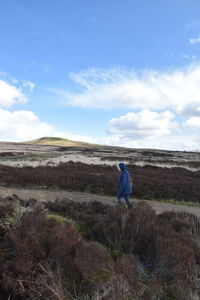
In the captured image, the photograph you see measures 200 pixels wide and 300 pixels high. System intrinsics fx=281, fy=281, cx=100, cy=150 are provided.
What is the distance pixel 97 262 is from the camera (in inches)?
191

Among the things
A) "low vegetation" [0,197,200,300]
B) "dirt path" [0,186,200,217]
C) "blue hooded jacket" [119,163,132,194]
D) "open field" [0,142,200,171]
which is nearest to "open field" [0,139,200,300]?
"low vegetation" [0,197,200,300]

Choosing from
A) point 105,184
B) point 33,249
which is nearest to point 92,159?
point 105,184

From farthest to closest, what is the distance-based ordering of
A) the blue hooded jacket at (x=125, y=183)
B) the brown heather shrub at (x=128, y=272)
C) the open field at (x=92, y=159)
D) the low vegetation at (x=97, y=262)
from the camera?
→ 1. the open field at (x=92, y=159)
2. the blue hooded jacket at (x=125, y=183)
3. the brown heather shrub at (x=128, y=272)
4. the low vegetation at (x=97, y=262)

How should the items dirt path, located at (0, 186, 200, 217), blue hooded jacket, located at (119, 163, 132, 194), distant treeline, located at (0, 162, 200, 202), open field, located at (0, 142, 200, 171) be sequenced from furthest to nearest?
1. open field, located at (0, 142, 200, 171)
2. distant treeline, located at (0, 162, 200, 202)
3. dirt path, located at (0, 186, 200, 217)
4. blue hooded jacket, located at (119, 163, 132, 194)

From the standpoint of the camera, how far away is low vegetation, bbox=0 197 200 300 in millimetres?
4344

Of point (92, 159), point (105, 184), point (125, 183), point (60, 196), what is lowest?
point (60, 196)

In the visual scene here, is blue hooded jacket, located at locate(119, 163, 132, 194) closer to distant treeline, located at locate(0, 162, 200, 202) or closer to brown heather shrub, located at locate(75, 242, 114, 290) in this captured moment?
distant treeline, located at locate(0, 162, 200, 202)

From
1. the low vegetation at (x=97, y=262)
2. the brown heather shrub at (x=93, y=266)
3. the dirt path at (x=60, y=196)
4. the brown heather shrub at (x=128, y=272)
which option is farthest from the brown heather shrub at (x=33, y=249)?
the dirt path at (x=60, y=196)

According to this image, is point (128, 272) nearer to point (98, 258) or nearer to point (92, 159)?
point (98, 258)

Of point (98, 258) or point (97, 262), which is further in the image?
point (98, 258)

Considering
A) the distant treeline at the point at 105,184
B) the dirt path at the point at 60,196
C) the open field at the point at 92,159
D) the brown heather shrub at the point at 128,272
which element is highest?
the open field at the point at 92,159

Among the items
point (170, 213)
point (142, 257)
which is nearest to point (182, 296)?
point (142, 257)

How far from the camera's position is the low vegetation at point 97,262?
4.34 metres

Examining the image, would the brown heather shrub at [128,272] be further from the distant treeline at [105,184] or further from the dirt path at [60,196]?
the distant treeline at [105,184]
